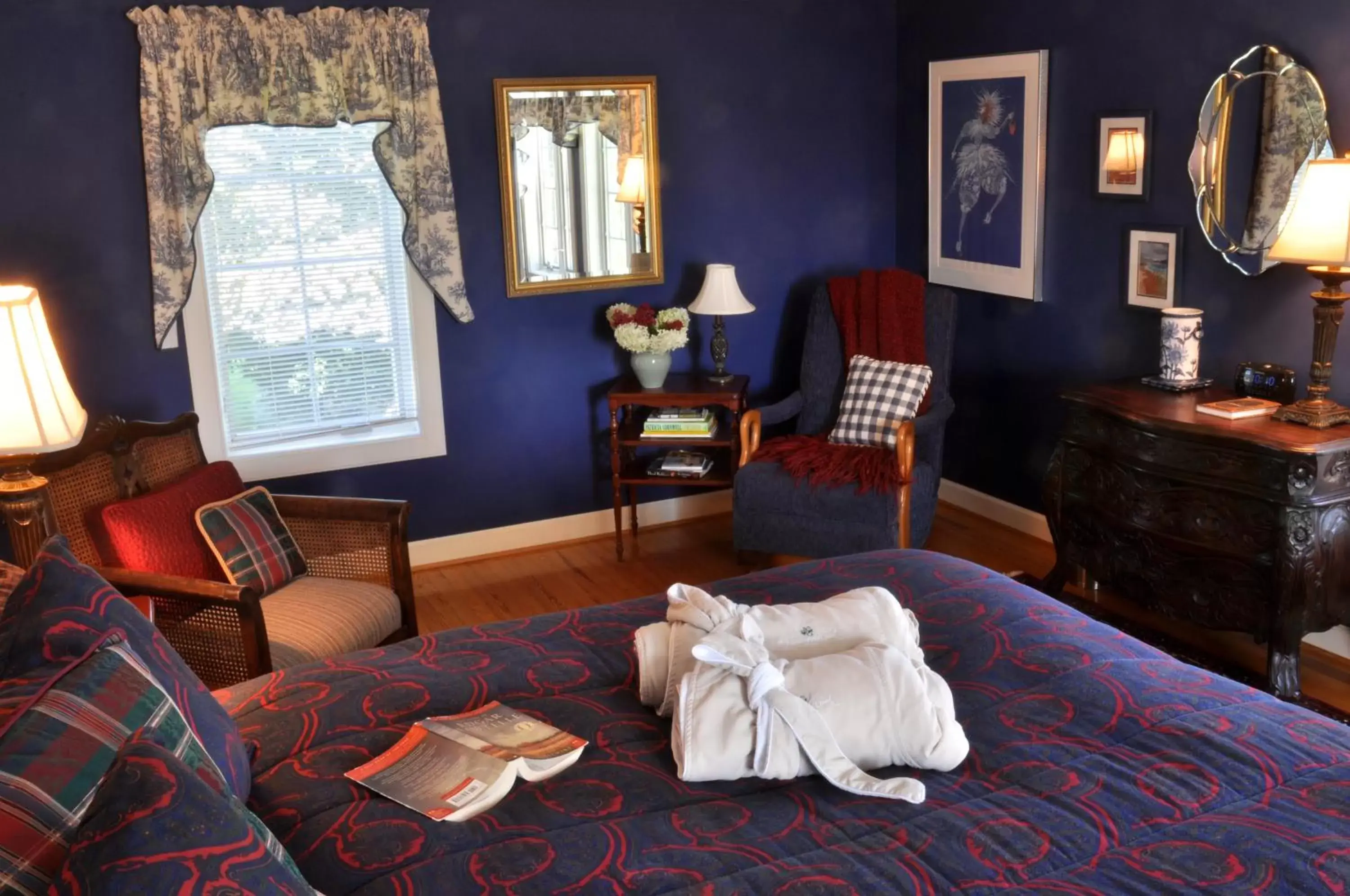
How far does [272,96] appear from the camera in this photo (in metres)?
4.20

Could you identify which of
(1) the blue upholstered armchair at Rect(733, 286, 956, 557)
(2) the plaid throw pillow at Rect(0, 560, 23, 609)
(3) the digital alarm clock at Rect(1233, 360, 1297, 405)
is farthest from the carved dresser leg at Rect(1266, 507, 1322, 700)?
(2) the plaid throw pillow at Rect(0, 560, 23, 609)

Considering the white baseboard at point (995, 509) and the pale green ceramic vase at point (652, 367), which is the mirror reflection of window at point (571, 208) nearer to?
the pale green ceramic vase at point (652, 367)

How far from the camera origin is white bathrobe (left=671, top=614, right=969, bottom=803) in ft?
6.32

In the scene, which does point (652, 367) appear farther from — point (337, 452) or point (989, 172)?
point (989, 172)

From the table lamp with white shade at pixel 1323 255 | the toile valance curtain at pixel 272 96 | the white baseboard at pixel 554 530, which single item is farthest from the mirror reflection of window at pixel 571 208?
the table lamp with white shade at pixel 1323 255

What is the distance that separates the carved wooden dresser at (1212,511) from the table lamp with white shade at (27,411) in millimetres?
2999

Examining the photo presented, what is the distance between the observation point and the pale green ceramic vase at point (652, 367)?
4.79 metres

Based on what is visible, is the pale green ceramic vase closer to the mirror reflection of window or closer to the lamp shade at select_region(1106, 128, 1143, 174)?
the mirror reflection of window

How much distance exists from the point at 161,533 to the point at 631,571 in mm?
1929

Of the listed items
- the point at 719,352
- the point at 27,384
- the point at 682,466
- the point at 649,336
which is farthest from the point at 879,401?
the point at 27,384

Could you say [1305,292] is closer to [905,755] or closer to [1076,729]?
[1076,729]

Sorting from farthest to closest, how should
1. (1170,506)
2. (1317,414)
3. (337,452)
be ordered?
1. (337,452)
2. (1170,506)
3. (1317,414)

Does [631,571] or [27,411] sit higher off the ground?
[27,411]

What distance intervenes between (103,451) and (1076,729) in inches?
110
